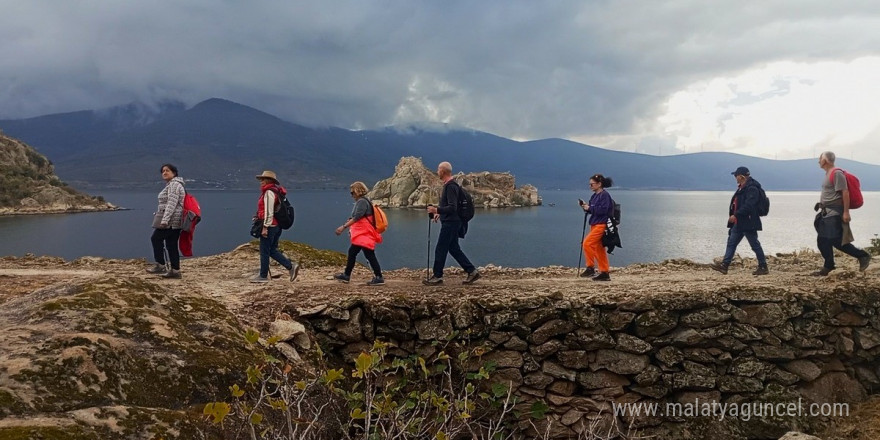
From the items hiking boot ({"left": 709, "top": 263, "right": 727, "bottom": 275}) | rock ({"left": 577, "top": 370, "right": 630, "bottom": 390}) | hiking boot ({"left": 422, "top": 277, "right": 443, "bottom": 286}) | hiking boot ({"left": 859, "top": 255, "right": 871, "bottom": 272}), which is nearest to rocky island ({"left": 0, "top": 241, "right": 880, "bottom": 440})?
rock ({"left": 577, "top": 370, "right": 630, "bottom": 390})

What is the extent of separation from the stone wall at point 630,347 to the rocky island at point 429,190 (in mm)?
128328

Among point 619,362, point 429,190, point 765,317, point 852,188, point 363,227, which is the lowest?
point 619,362

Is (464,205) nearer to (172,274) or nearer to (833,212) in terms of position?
(172,274)

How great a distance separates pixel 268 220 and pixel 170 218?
2.20 meters

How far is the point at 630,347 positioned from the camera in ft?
27.5

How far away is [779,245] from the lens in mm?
55875

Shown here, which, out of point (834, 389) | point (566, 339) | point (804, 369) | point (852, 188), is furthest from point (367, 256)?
point (852, 188)

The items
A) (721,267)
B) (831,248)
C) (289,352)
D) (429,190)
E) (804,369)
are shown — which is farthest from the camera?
(429,190)

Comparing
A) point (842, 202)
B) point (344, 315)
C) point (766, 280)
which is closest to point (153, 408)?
point (344, 315)

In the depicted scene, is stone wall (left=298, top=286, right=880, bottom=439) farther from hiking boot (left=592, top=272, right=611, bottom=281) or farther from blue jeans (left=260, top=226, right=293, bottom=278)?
→ blue jeans (left=260, top=226, right=293, bottom=278)

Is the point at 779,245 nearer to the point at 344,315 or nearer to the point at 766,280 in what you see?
the point at 766,280

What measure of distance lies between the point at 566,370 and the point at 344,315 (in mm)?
4021

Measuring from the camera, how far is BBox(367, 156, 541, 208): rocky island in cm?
14475

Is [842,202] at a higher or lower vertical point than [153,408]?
higher
